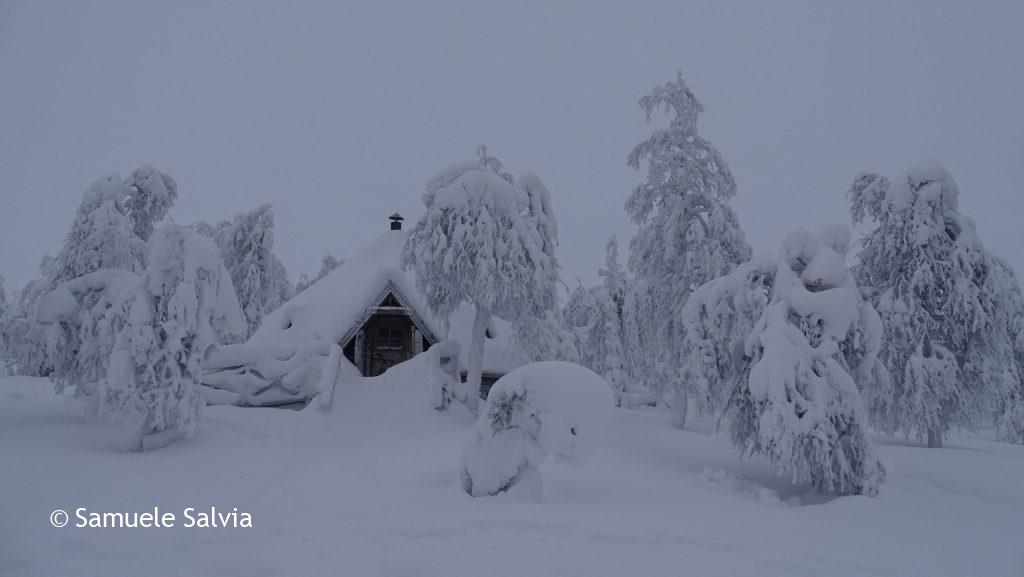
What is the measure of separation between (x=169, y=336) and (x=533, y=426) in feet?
22.9

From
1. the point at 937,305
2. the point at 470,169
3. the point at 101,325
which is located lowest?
the point at 101,325

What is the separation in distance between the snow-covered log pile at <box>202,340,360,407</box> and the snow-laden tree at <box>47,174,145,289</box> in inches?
129

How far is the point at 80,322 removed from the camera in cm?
1178

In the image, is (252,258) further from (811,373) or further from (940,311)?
(940,311)

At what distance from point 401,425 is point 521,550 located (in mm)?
9036

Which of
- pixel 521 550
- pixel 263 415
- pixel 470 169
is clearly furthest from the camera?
pixel 470 169

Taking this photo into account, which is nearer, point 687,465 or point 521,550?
point 521,550

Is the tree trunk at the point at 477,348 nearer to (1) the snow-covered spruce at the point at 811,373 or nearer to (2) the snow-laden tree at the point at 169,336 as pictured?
(2) the snow-laden tree at the point at 169,336

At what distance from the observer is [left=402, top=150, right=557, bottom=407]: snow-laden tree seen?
15.6 metres

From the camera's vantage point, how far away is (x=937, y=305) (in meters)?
15.6

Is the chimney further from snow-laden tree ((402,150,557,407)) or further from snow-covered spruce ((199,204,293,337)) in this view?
snow-covered spruce ((199,204,293,337))

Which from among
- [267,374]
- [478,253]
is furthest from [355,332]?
[478,253]

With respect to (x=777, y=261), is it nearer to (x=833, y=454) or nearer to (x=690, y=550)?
(x=833, y=454)

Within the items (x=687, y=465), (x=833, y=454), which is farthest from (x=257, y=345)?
(x=833, y=454)
